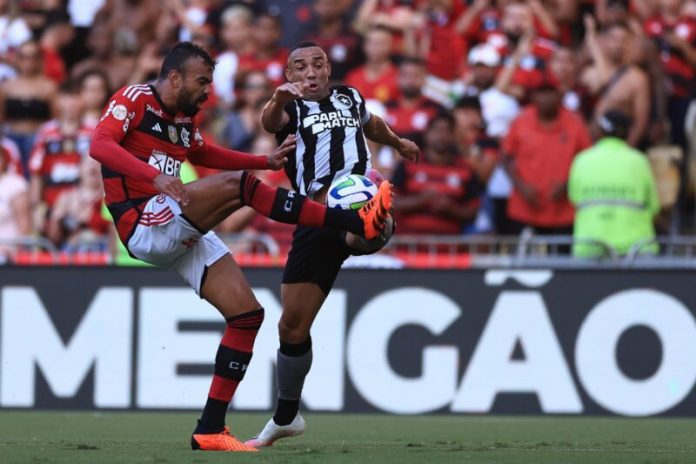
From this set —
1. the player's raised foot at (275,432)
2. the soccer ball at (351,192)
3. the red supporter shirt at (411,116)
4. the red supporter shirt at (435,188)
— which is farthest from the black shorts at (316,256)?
the red supporter shirt at (411,116)

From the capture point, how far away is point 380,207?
8.05 meters

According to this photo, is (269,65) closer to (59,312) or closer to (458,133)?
(458,133)

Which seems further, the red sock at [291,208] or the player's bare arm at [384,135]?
the player's bare arm at [384,135]

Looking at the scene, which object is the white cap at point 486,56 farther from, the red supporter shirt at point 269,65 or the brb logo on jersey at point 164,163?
the brb logo on jersey at point 164,163

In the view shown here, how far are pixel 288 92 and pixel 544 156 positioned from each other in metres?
6.47

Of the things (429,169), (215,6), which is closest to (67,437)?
(429,169)

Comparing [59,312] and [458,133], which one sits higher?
[458,133]

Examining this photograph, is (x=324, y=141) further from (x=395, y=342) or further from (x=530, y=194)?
(x=530, y=194)

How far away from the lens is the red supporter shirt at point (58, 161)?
14.8 m

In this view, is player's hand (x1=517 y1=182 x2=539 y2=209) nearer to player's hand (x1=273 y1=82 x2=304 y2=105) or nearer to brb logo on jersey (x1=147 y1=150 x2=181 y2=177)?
player's hand (x1=273 y1=82 x2=304 y2=105)

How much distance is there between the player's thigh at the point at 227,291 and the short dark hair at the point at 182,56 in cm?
117

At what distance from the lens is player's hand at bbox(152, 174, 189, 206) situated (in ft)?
24.7

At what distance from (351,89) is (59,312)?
5.08 m

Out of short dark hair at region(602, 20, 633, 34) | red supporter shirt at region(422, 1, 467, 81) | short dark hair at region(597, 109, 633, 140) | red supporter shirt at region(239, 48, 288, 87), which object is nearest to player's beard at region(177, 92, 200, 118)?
short dark hair at region(597, 109, 633, 140)
